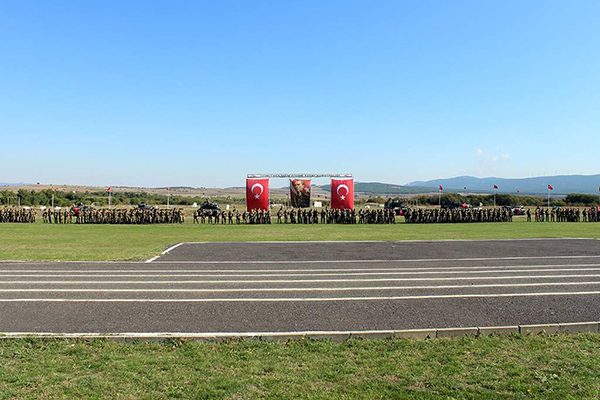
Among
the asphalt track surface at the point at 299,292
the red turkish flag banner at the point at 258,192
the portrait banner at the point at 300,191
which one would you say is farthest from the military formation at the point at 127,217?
the asphalt track surface at the point at 299,292

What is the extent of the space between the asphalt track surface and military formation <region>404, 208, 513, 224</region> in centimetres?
2300

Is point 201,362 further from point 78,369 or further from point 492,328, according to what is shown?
point 492,328

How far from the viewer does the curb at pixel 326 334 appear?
703cm

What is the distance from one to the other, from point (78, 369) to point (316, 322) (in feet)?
12.6

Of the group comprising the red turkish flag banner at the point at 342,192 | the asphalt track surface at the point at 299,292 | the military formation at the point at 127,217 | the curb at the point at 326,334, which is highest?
the red turkish flag banner at the point at 342,192

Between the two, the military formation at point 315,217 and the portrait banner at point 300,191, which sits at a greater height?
the portrait banner at point 300,191

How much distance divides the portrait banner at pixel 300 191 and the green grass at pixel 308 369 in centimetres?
2803

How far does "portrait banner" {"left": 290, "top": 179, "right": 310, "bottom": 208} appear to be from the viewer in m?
34.9

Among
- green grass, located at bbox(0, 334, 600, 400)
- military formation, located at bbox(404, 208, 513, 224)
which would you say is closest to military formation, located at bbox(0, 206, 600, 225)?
military formation, located at bbox(404, 208, 513, 224)

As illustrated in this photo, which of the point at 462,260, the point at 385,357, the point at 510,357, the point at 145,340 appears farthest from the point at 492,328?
the point at 462,260

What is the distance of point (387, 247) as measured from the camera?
21.0m

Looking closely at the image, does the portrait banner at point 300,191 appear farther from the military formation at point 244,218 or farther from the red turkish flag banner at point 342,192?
the military formation at point 244,218

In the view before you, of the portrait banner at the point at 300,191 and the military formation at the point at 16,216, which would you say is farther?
the military formation at the point at 16,216

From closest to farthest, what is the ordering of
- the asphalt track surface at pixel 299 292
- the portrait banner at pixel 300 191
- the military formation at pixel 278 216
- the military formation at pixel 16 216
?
the asphalt track surface at pixel 299 292, the portrait banner at pixel 300 191, the military formation at pixel 278 216, the military formation at pixel 16 216
